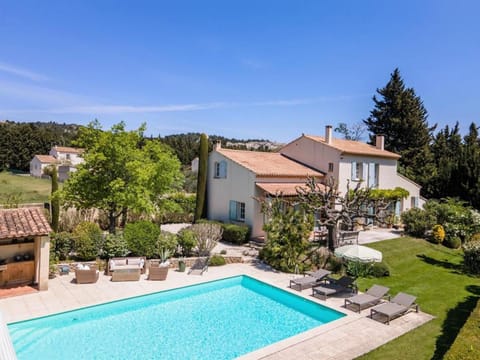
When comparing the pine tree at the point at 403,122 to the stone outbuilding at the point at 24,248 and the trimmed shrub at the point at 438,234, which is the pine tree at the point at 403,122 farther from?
the stone outbuilding at the point at 24,248

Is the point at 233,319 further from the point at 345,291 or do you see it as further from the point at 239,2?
the point at 239,2

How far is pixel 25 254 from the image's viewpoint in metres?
17.8

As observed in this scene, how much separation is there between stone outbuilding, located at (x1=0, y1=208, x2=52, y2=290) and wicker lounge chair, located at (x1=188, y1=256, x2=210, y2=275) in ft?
26.7

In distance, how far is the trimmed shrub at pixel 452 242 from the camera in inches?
1177

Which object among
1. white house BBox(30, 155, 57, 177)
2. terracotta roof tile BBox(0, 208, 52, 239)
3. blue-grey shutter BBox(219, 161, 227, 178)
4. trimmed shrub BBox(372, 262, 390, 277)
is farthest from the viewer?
white house BBox(30, 155, 57, 177)

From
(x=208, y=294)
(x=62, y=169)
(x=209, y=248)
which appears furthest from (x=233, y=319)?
(x=62, y=169)

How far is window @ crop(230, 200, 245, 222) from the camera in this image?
2982 cm

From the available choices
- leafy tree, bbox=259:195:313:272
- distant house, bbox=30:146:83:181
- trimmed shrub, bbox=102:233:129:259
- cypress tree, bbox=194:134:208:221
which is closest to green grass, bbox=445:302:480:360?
leafy tree, bbox=259:195:313:272

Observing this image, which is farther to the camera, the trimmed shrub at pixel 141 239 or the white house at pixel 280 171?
the white house at pixel 280 171

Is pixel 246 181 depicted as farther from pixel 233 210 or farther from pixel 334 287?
pixel 334 287

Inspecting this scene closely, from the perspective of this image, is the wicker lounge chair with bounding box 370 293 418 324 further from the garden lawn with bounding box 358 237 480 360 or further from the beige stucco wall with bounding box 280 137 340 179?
the beige stucco wall with bounding box 280 137 340 179

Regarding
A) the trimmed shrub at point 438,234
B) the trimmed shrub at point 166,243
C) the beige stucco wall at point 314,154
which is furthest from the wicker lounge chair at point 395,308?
the beige stucco wall at point 314,154

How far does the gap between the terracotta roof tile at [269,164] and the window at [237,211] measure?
3608 millimetres

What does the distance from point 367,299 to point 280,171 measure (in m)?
16.3
